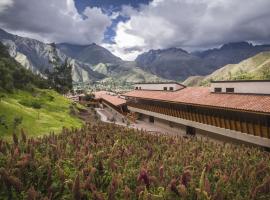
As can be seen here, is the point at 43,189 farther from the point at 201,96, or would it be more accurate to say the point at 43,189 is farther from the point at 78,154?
the point at 201,96

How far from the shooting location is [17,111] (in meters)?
33.9

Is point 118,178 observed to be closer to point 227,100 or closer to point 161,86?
point 227,100

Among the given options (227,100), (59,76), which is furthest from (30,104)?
(59,76)

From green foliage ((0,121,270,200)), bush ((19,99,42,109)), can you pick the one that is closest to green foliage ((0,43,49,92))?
bush ((19,99,42,109))

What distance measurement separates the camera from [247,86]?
35.3 metres

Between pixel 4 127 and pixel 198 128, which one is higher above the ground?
pixel 4 127

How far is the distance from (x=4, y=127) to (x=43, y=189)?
18591mm

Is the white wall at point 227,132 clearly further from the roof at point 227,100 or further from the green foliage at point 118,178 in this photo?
the green foliage at point 118,178

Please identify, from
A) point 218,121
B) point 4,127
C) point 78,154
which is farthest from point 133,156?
point 218,121

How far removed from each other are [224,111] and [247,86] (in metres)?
4.53

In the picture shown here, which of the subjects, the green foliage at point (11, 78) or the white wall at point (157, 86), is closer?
the green foliage at point (11, 78)

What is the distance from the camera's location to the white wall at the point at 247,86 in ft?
107

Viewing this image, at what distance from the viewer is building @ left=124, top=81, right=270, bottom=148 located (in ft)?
95.5

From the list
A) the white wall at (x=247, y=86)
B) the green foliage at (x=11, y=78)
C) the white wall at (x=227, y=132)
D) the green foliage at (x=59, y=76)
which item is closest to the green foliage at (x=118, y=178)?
the white wall at (x=227, y=132)
